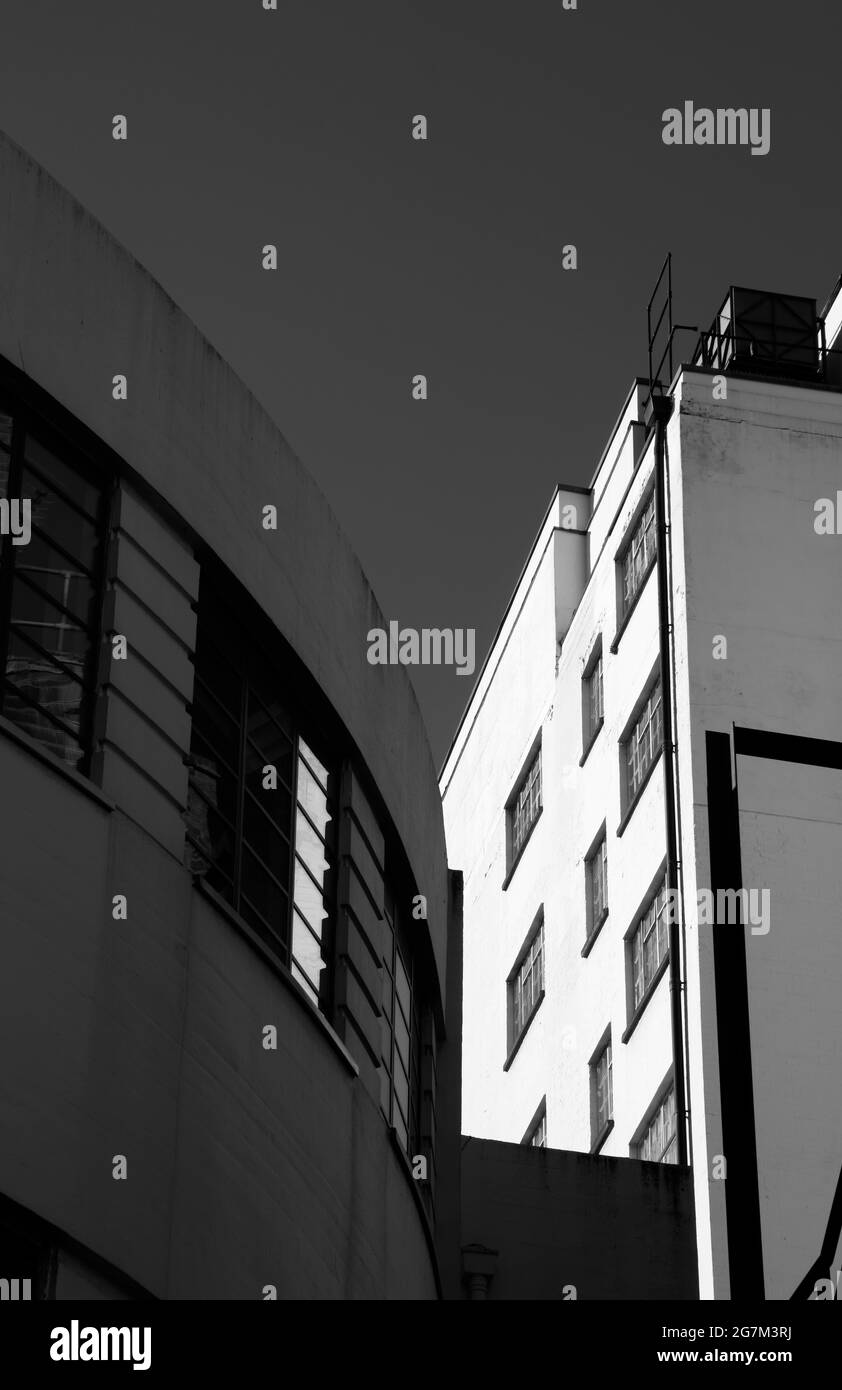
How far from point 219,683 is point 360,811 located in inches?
86.9

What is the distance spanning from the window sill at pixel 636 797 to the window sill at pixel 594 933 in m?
1.22

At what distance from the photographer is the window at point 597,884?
1294 inches

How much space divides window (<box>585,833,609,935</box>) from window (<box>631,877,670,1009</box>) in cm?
155

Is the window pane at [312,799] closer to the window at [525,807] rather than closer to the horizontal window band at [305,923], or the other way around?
the horizontal window band at [305,923]

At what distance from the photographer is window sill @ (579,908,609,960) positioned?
107ft

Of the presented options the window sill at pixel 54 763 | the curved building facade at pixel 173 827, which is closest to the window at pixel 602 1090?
the curved building facade at pixel 173 827

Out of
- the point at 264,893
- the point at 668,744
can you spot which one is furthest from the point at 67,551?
the point at 668,744

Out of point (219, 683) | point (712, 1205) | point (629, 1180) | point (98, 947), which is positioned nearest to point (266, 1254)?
point (98, 947)

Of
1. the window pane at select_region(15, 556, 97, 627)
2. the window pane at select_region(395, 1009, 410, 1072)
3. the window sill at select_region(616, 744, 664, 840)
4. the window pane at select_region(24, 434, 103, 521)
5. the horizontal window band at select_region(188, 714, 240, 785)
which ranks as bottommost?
the window pane at select_region(395, 1009, 410, 1072)

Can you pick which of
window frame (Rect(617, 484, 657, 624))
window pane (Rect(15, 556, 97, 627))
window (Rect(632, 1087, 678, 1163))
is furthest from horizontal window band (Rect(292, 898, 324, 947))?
window frame (Rect(617, 484, 657, 624))

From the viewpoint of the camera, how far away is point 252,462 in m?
14.0

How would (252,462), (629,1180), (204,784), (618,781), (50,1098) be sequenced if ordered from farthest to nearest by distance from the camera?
(618,781), (629,1180), (252,462), (204,784), (50,1098)

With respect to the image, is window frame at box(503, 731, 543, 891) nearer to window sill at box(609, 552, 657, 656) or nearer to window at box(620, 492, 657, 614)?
window sill at box(609, 552, 657, 656)
